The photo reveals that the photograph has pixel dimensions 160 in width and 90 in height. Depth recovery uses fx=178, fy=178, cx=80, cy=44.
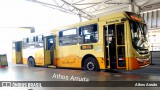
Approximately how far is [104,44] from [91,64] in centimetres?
131

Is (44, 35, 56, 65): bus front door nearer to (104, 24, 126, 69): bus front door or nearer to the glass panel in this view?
the glass panel

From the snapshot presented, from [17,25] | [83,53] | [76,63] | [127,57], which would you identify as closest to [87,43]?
[83,53]

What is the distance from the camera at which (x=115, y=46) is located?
8.18 metres

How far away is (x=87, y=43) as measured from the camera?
9305 mm

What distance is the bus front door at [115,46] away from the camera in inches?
317

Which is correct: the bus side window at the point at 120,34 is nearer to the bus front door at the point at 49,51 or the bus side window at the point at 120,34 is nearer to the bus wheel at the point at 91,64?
the bus wheel at the point at 91,64

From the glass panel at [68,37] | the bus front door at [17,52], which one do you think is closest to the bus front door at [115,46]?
the glass panel at [68,37]

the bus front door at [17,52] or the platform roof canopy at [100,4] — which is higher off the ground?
the platform roof canopy at [100,4]

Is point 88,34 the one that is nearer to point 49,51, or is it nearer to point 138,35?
point 138,35

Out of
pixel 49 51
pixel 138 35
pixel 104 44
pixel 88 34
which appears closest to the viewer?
pixel 138 35

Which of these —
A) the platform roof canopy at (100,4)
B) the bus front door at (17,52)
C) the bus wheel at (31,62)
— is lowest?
the bus wheel at (31,62)

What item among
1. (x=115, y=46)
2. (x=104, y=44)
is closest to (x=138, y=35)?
(x=115, y=46)

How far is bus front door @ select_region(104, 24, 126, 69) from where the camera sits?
8055 millimetres

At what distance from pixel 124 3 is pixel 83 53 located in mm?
12042
